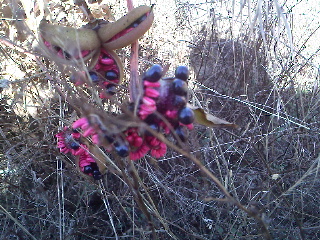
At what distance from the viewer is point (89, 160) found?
1054mm

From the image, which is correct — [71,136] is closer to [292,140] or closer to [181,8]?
[292,140]

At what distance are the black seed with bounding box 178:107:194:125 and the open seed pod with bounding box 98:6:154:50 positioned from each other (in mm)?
251

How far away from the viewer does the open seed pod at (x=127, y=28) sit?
2.60ft

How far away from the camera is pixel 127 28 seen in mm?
813

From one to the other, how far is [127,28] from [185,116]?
304mm

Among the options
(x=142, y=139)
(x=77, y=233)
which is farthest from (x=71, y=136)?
(x=77, y=233)

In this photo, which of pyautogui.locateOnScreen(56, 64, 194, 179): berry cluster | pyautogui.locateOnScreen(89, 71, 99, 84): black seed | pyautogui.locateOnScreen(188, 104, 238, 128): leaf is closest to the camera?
pyautogui.locateOnScreen(56, 64, 194, 179): berry cluster

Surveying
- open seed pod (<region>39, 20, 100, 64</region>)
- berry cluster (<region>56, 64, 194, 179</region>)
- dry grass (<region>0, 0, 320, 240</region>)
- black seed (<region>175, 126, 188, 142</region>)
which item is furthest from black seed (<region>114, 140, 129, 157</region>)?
dry grass (<region>0, 0, 320, 240</region>)

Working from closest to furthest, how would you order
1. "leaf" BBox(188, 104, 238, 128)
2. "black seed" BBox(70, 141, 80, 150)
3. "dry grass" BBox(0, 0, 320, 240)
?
"leaf" BBox(188, 104, 238, 128) → "black seed" BBox(70, 141, 80, 150) → "dry grass" BBox(0, 0, 320, 240)

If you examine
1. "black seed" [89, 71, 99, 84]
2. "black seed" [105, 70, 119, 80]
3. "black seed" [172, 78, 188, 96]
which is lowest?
"black seed" [172, 78, 188, 96]

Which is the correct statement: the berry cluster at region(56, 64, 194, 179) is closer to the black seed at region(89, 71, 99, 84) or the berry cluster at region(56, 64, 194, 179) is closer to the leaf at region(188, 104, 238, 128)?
the leaf at region(188, 104, 238, 128)

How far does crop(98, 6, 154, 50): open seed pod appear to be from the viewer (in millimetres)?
794

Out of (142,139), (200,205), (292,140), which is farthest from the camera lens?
(292,140)

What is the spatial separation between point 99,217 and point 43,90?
0.70 metres
